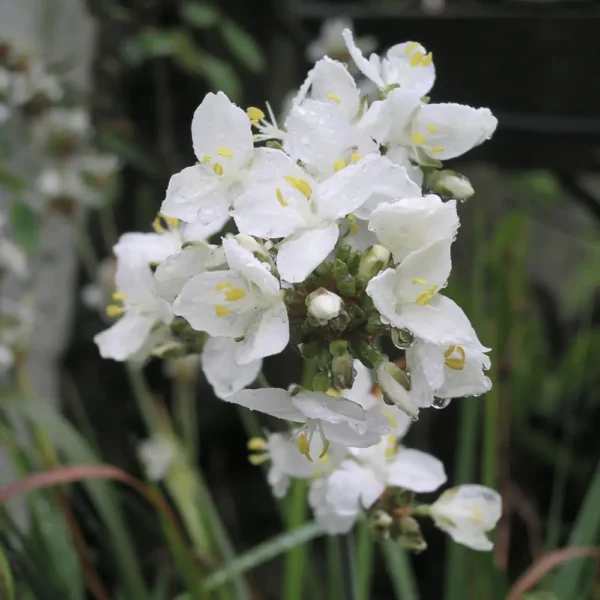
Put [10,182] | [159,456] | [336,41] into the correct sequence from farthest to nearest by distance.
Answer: [336,41] < [159,456] < [10,182]

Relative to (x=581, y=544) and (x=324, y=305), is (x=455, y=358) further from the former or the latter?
(x=581, y=544)

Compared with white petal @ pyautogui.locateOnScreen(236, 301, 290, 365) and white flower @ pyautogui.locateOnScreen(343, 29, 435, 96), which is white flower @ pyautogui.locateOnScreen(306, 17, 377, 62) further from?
white petal @ pyautogui.locateOnScreen(236, 301, 290, 365)

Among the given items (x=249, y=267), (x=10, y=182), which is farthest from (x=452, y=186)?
(x=10, y=182)

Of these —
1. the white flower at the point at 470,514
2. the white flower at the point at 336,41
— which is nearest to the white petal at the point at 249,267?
the white flower at the point at 470,514

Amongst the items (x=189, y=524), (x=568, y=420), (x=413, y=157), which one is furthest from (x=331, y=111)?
(x=568, y=420)

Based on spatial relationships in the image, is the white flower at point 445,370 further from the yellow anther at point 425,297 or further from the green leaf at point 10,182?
the green leaf at point 10,182

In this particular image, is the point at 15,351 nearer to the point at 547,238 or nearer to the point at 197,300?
the point at 197,300
